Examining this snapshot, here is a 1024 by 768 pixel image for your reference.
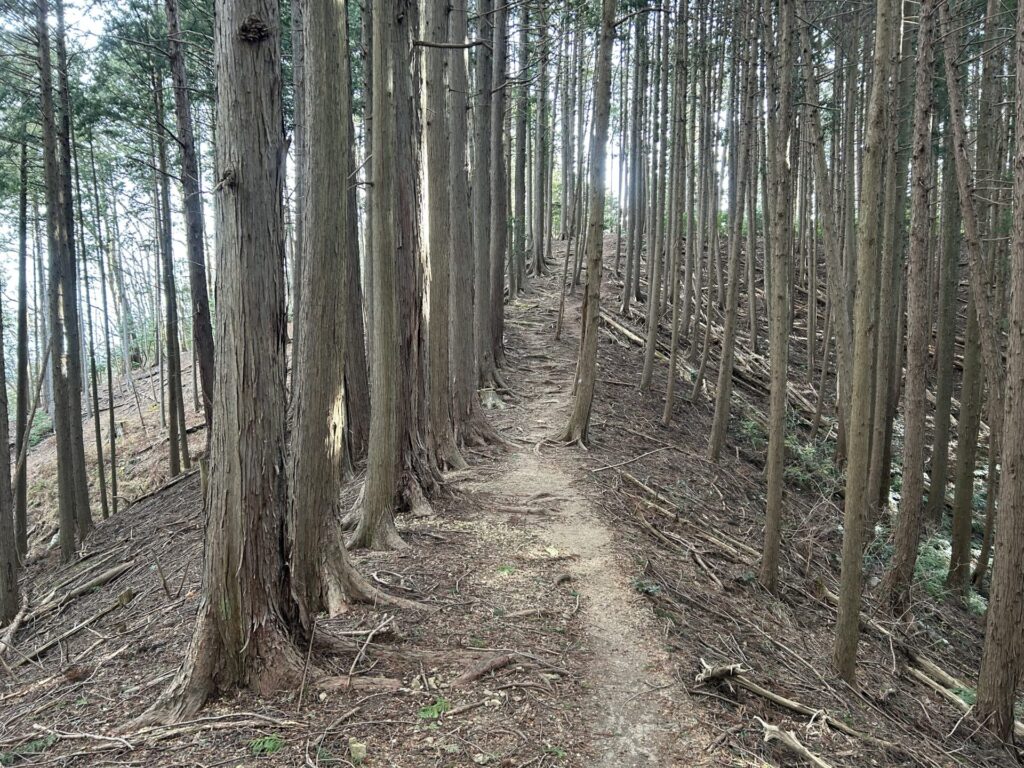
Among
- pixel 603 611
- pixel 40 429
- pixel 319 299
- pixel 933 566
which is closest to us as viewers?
pixel 319 299

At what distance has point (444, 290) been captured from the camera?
8.66 meters

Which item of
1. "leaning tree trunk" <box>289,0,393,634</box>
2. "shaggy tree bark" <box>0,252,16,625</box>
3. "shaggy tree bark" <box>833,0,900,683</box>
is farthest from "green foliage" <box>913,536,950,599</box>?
"shaggy tree bark" <box>0,252,16,625</box>

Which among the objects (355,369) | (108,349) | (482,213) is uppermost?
(482,213)

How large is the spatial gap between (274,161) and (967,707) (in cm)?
729

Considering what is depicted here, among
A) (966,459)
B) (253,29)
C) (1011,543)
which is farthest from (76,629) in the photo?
(966,459)

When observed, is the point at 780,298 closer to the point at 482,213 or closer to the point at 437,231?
the point at 437,231

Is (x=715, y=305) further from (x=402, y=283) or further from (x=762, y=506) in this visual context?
(x=402, y=283)

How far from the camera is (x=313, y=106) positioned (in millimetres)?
4430

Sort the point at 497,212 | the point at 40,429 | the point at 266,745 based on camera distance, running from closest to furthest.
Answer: the point at 266,745, the point at 497,212, the point at 40,429

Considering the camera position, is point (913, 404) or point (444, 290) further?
point (444, 290)

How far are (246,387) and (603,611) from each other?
3318 millimetres

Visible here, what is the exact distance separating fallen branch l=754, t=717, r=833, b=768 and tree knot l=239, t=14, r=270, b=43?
16.0ft

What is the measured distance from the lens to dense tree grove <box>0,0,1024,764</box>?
376cm

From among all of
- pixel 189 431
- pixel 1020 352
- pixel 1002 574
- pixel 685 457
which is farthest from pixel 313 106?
pixel 189 431
